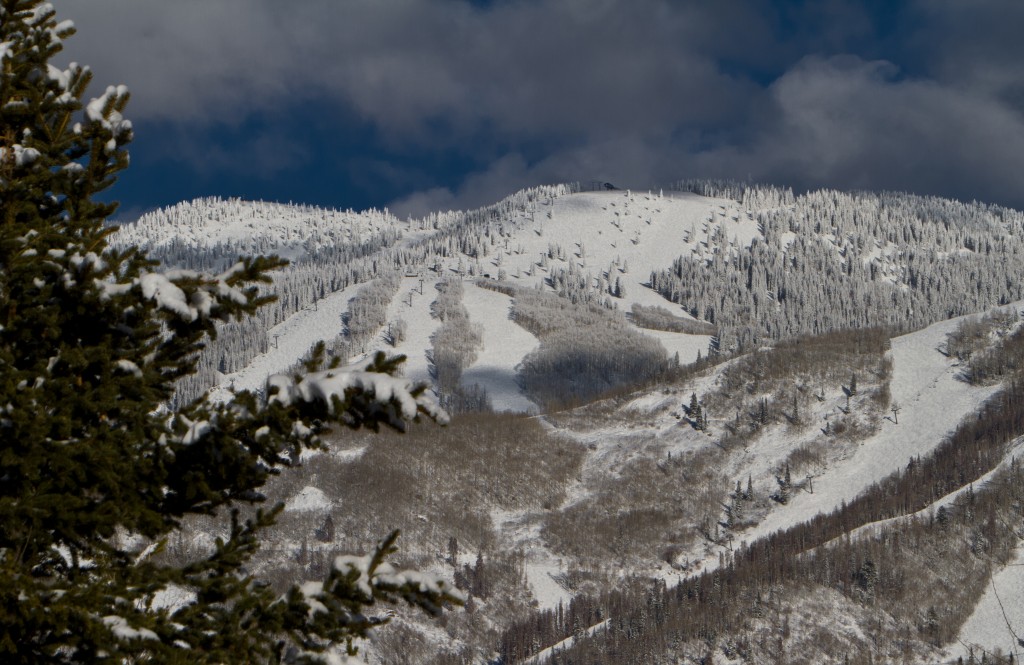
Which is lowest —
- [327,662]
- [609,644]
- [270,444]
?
[609,644]

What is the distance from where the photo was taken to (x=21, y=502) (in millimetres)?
10703

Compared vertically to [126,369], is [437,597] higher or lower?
lower

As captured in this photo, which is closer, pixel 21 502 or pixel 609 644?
pixel 21 502

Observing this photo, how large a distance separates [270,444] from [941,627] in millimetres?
211280

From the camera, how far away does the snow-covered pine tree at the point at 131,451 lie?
10.8 metres

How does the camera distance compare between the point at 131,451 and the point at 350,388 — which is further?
the point at 131,451

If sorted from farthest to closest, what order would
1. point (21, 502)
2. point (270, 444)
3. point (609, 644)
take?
point (609, 644)
point (270, 444)
point (21, 502)

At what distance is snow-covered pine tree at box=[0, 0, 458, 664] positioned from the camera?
35.5ft

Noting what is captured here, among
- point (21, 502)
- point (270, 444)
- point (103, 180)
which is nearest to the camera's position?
point (21, 502)

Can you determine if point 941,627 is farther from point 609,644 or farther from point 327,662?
point 327,662

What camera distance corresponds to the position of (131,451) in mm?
11531

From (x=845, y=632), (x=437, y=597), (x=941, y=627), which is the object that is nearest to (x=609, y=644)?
(x=845, y=632)

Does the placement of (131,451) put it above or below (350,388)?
below

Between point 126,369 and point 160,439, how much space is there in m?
0.88
